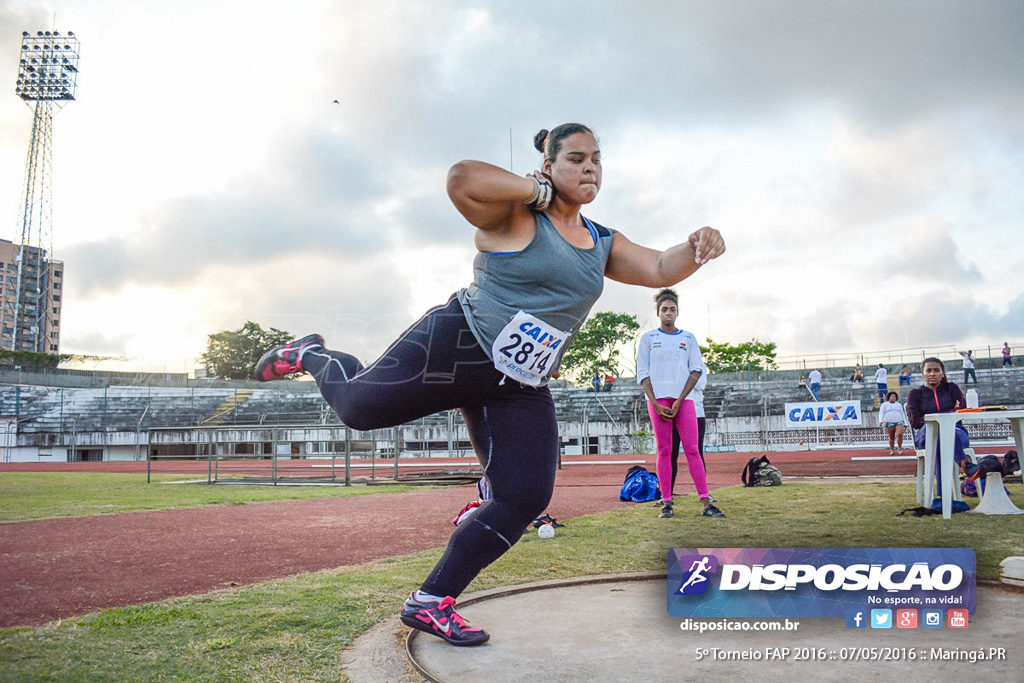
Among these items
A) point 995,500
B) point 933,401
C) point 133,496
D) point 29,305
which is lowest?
point 133,496

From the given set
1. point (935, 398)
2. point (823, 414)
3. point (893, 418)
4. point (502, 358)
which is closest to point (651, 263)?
point (502, 358)

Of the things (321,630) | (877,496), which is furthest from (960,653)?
(877,496)

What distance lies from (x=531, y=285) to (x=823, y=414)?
1009 inches

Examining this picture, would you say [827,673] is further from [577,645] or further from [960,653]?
[577,645]

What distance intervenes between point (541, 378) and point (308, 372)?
3.09ft

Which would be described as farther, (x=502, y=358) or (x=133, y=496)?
(x=133, y=496)

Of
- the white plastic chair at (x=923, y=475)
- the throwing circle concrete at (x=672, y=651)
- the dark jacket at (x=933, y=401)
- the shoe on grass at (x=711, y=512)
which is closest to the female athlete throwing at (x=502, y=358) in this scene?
the throwing circle concrete at (x=672, y=651)

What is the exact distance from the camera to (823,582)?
2510 millimetres

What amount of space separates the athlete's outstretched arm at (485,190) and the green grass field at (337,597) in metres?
1.46

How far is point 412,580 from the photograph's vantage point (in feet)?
11.4

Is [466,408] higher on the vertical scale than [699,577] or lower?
higher

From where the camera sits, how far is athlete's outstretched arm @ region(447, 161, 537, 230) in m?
2.13

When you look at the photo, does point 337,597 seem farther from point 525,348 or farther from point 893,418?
point 893,418

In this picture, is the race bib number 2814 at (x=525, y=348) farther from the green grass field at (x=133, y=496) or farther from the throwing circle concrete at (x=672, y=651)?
the green grass field at (x=133, y=496)
